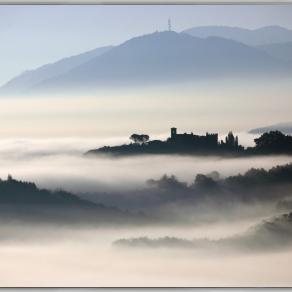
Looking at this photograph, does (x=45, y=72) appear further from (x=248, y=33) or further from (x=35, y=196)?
(x=248, y=33)

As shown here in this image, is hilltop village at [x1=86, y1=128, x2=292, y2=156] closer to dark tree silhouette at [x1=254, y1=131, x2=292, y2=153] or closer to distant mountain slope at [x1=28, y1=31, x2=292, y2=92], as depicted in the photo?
dark tree silhouette at [x1=254, y1=131, x2=292, y2=153]

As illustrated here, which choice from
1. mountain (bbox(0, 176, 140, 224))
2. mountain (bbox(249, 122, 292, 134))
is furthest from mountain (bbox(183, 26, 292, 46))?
mountain (bbox(0, 176, 140, 224))

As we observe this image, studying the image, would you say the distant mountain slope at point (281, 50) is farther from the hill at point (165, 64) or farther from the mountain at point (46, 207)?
the mountain at point (46, 207)

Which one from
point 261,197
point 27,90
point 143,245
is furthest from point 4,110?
point 261,197

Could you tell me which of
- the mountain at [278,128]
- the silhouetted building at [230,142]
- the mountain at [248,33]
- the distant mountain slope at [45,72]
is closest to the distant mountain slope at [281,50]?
the mountain at [248,33]

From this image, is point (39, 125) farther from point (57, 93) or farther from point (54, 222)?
point (54, 222)

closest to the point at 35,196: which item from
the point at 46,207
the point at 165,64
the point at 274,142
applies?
the point at 46,207
